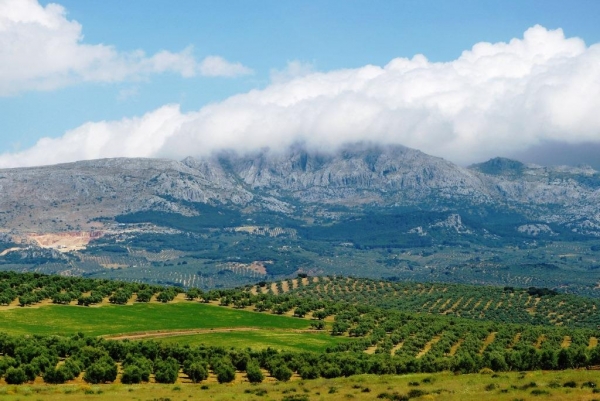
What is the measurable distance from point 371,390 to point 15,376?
50305mm

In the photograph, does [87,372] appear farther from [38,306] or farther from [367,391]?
[38,306]

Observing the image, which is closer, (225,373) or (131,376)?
(131,376)

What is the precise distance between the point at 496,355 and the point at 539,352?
8720mm

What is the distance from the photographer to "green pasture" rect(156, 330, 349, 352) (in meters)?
164

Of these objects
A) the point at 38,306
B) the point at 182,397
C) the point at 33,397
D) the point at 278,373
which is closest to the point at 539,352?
the point at 278,373

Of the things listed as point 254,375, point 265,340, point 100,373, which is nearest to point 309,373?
point 254,375

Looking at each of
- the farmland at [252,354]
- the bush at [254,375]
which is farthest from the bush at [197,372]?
the bush at [254,375]

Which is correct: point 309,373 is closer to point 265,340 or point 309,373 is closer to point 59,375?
point 59,375

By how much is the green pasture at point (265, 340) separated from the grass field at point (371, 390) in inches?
2514

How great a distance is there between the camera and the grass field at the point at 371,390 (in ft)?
251

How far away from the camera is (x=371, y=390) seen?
277 feet

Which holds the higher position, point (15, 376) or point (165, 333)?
point (15, 376)

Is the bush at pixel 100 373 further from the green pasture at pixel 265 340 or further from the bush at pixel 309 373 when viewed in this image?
the green pasture at pixel 265 340

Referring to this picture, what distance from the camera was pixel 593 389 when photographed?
75.4m
